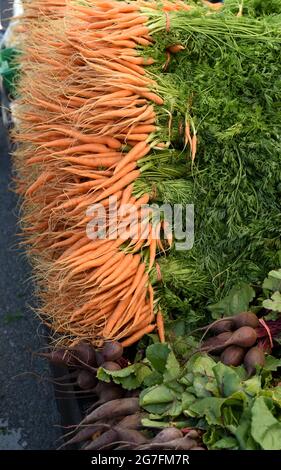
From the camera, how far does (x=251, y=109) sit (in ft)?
6.16

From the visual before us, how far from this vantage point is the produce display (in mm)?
1845

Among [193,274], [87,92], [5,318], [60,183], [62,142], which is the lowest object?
[5,318]

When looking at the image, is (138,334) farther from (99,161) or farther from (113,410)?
(99,161)

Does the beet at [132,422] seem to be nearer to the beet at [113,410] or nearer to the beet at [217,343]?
the beet at [113,410]

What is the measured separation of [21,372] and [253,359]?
1.40m

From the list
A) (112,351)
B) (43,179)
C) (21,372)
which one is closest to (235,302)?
(112,351)

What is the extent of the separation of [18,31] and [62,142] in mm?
1421

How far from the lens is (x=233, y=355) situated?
1.70 metres

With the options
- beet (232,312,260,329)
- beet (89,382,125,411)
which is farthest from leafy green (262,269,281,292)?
beet (89,382,125,411)

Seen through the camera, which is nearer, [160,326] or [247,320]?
[247,320]

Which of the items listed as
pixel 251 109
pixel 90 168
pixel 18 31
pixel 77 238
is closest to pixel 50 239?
pixel 77 238

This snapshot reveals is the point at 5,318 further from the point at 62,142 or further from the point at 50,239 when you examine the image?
the point at 62,142

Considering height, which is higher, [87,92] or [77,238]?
[87,92]

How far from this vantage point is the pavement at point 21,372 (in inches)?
94.0
